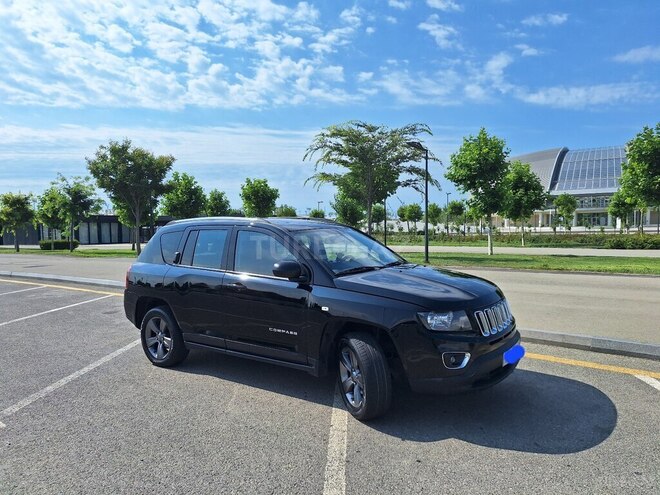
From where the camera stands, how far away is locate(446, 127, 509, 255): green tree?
855 inches

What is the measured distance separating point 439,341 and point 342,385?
3.26 ft

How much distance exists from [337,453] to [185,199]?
35.6 metres

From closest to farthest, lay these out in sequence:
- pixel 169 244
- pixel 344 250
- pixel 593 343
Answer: pixel 344 250 → pixel 169 244 → pixel 593 343

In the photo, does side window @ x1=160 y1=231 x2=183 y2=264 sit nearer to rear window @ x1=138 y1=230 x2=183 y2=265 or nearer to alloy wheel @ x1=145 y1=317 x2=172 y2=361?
rear window @ x1=138 y1=230 x2=183 y2=265

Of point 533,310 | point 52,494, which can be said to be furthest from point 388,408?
point 533,310

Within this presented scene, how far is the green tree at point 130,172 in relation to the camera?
2895cm

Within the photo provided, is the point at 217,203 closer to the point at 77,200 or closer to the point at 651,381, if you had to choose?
the point at 77,200

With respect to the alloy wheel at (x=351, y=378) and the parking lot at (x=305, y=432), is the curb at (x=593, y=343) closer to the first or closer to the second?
the parking lot at (x=305, y=432)

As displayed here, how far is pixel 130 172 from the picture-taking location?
1155 inches

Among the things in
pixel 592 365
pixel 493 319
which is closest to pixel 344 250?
pixel 493 319

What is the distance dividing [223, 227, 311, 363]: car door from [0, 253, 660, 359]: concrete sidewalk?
3613 mm

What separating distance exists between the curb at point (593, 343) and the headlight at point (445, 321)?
3087mm

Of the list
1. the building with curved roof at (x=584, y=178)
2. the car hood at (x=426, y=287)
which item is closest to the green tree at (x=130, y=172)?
the car hood at (x=426, y=287)

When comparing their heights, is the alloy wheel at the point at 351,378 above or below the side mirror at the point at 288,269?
below
